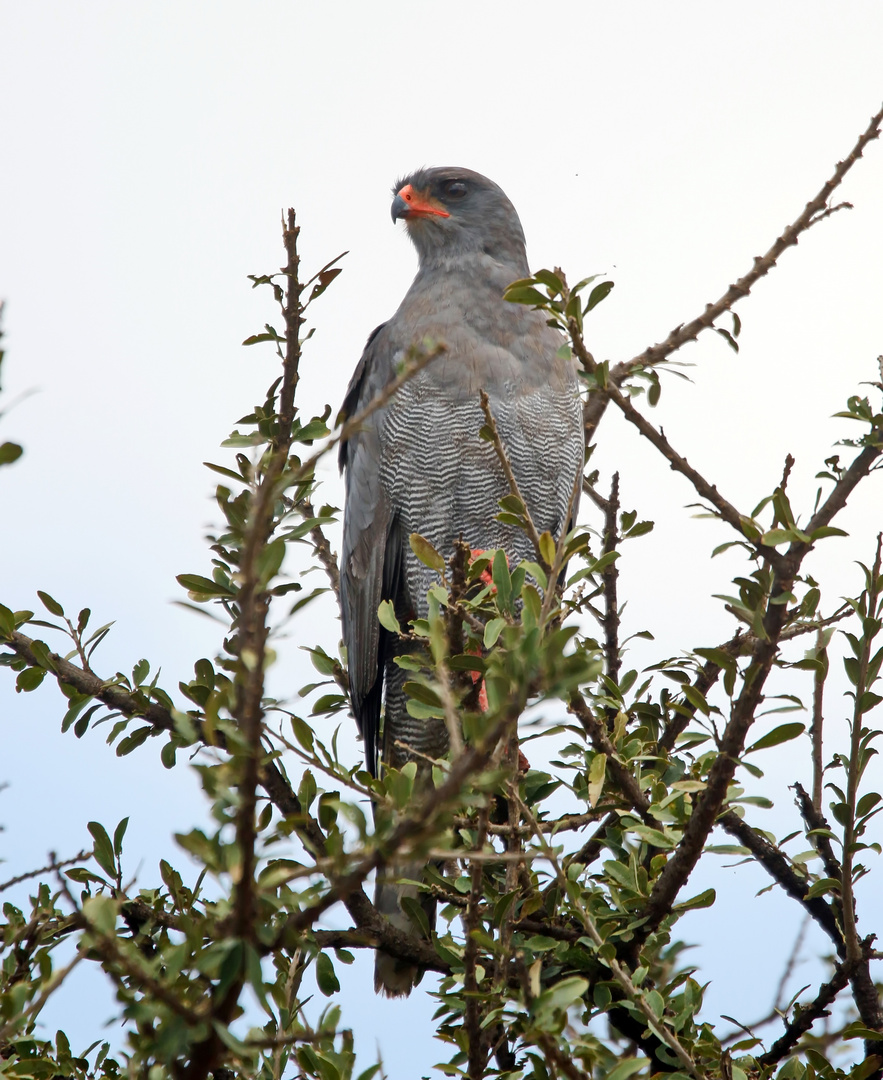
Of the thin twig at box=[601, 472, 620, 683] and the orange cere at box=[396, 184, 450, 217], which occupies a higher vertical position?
the orange cere at box=[396, 184, 450, 217]

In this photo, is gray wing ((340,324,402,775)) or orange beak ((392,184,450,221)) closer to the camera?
gray wing ((340,324,402,775))

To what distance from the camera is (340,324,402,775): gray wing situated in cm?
459

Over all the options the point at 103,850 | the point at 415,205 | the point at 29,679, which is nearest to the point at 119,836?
the point at 103,850

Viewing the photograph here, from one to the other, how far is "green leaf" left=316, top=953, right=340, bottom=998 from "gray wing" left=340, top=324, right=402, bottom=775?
1.85 meters

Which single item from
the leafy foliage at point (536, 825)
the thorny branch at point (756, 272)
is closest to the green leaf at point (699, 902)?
the leafy foliage at point (536, 825)

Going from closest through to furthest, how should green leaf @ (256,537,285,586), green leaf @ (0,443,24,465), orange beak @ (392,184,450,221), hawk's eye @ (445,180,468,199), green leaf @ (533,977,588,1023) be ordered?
green leaf @ (256,537,285,586) → green leaf @ (0,443,24,465) → green leaf @ (533,977,588,1023) → orange beak @ (392,184,450,221) → hawk's eye @ (445,180,468,199)

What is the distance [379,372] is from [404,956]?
114 inches

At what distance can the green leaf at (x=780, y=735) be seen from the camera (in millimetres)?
2164

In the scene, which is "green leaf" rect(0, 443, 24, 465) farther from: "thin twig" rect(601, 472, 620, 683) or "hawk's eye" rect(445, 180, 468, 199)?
"hawk's eye" rect(445, 180, 468, 199)

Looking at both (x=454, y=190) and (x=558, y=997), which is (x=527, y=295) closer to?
(x=558, y=997)

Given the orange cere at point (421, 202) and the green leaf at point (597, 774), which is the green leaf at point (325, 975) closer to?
the green leaf at point (597, 774)

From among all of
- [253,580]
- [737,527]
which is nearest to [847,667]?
[737,527]

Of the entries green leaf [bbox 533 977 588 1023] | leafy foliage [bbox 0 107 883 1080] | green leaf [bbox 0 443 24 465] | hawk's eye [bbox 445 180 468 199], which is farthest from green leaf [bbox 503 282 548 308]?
hawk's eye [bbox 445 180 468 199]

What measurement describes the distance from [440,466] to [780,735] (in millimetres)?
2669
